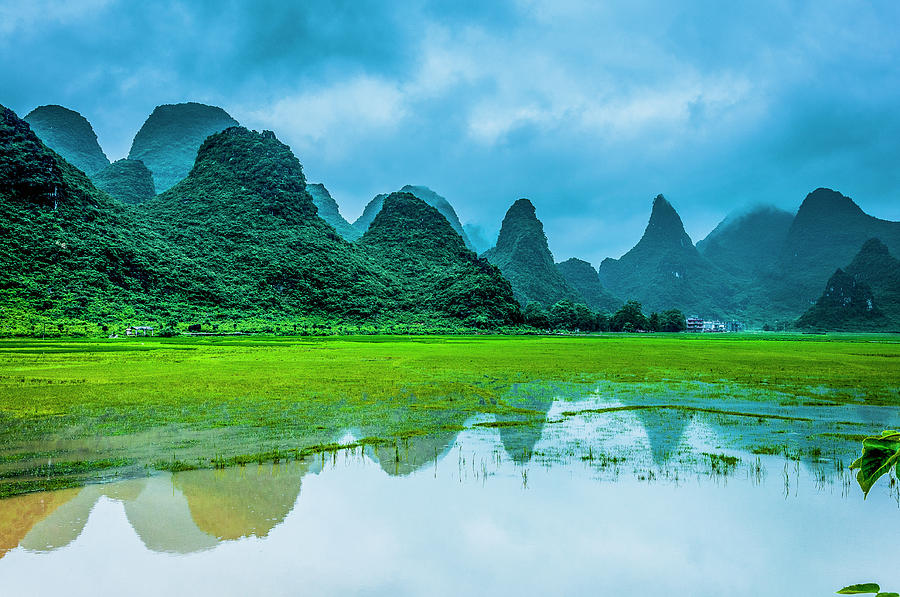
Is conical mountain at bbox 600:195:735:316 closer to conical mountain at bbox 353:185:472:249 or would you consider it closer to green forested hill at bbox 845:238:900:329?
green forested hill at bbox 845:238:900:329

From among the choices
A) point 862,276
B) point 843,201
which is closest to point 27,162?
point 862,276

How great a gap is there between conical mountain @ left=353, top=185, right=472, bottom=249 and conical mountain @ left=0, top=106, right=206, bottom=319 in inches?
3801

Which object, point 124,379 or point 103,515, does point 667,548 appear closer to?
point 103,515

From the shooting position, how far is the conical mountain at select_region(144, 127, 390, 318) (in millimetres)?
61719

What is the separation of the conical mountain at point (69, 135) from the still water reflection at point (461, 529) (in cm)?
13095

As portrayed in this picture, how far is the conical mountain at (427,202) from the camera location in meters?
157

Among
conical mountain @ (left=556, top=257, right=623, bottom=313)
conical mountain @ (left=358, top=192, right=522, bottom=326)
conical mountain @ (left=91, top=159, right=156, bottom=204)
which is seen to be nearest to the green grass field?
conical mountain @ (left=358, top=192, right=522, bottom=326)

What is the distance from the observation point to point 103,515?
5.54 metres

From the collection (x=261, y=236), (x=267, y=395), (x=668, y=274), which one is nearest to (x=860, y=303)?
(x=668, y=274)

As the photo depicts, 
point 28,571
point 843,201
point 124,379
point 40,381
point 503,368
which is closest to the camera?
→ point 28,571

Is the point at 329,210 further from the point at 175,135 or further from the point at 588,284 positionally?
the point at 588,284

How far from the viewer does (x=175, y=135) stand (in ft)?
441

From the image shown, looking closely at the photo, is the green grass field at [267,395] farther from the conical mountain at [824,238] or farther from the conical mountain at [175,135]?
the conical mountain at [824,238]

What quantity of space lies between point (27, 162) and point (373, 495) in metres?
62.0
